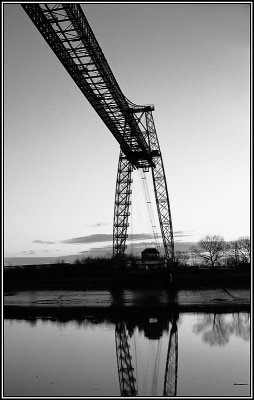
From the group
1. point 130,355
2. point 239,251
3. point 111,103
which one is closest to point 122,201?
point 111,103

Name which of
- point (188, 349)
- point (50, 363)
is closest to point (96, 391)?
point (50, 363)

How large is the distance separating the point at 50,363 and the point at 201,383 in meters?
2.94

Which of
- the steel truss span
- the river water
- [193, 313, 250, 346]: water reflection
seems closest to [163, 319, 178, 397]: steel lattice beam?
the river water

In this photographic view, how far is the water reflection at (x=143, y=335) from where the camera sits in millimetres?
5332

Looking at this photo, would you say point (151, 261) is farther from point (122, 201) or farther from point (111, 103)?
point (111, 103)

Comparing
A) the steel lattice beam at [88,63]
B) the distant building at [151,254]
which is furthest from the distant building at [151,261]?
the steel lattice beam at [88,63]

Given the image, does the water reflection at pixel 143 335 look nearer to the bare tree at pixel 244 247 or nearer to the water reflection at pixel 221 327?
the water reflection at pixel 221 327

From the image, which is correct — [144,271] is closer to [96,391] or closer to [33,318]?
[33,318]

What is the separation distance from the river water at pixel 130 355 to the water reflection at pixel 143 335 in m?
0.01

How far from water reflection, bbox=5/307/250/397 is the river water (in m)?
0.01

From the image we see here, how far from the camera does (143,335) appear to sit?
8.16 meters

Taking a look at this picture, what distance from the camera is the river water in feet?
17.0

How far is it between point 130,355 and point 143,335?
1429 mm

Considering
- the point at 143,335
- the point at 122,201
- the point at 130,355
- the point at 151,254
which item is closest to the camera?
the point at 130,355
